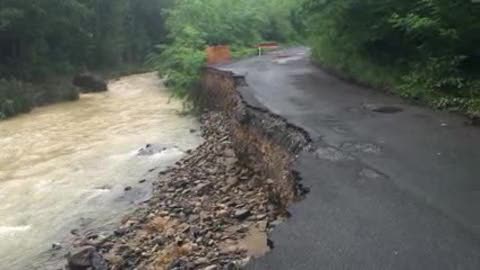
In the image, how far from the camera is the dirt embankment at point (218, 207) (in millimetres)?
6276

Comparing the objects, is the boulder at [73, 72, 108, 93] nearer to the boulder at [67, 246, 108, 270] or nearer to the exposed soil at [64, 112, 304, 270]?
the exposed soil at [64, 112, 304, 270]

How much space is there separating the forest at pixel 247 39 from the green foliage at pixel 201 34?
5cm

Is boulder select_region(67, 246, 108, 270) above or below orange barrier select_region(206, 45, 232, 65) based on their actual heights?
below

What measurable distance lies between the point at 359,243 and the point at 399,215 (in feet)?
2.55

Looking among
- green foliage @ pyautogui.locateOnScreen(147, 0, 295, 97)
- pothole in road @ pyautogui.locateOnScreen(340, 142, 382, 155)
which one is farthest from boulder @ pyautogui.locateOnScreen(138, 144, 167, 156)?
pothole in road @ pyautogui.locateOnScreen(340, 142, 382, 155)

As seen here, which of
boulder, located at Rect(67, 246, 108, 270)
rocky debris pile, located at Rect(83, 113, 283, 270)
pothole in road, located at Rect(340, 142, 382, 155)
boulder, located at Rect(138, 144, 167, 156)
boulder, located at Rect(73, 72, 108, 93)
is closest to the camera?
rocky debris pile, located at Rect(83, 113, 283, 270)

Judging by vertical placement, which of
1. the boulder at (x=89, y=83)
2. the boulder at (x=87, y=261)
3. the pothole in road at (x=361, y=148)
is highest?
the pothole in road at (x=361, y=148)

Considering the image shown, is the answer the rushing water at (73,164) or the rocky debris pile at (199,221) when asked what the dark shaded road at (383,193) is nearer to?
the rocky debris pile at (199,221)

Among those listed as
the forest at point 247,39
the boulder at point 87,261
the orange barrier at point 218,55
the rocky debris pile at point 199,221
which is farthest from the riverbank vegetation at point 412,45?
the orange barrier at point 218,55

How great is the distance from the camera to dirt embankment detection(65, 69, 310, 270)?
20.6ft

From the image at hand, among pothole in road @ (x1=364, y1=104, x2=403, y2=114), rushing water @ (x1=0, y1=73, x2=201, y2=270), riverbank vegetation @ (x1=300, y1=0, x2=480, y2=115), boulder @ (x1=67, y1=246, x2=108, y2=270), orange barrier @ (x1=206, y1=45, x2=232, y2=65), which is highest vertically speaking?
riverbank vegetation @ (x1=300, y1=0, x2=480, y2=115)

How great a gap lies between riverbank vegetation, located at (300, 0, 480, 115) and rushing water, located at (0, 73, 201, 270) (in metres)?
5.07

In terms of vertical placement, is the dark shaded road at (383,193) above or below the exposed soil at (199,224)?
above

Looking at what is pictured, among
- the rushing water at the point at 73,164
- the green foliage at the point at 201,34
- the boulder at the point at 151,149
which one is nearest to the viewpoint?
the rushing water at the point at 73,164
